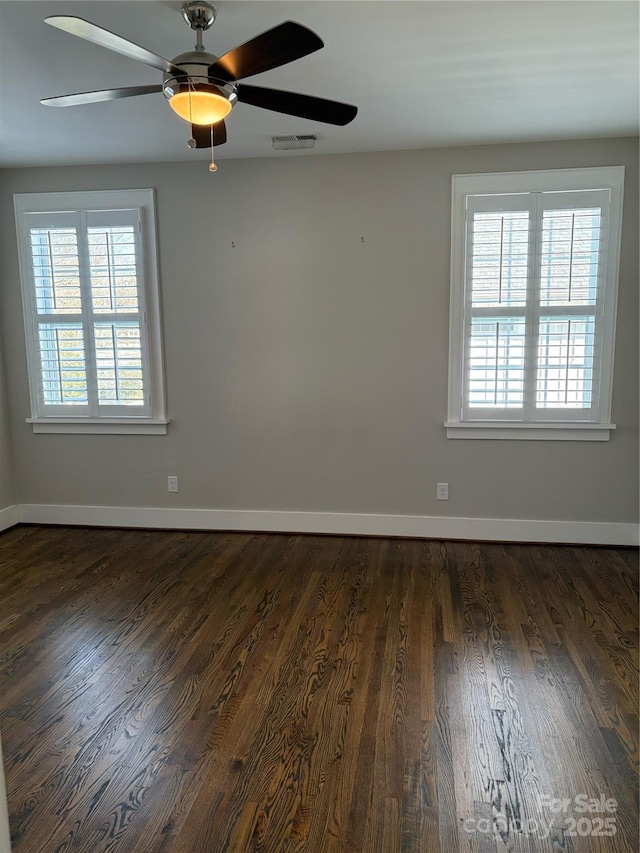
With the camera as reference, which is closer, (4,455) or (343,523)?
(343,523)

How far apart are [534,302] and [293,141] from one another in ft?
6.35

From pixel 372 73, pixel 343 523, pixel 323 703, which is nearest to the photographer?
pixel 323 703

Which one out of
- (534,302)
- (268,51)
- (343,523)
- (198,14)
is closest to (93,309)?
(343,523)

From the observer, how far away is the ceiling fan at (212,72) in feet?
5.54

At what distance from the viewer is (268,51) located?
1.76m

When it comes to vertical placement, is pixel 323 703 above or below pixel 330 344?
below

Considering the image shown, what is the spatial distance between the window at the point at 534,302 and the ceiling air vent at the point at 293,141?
103 cm

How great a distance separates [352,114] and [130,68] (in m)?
1.20

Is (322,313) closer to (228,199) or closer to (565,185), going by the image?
(228,199)

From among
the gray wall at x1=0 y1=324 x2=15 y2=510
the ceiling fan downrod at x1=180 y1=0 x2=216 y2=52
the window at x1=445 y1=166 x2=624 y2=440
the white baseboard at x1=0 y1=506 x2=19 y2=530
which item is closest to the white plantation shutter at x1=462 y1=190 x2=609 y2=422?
the window at x1=445 y1=166 x2=624 y2=440

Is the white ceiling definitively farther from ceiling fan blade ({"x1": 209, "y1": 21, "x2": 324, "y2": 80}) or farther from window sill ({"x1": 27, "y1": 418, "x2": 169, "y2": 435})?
window sill ({"x1": 27, "y1": 418, "x2": 169, "y2": 435})

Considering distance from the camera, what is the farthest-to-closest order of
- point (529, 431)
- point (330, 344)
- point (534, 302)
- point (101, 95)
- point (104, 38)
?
1. point (330, 344)
2. point (529, 431)
3. point (534, 302)
4. point (101, 95)
5. point (104, 38)

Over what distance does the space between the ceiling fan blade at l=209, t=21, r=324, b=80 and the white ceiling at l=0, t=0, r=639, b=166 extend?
48 centimetres

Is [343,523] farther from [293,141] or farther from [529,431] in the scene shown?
[293,141]
